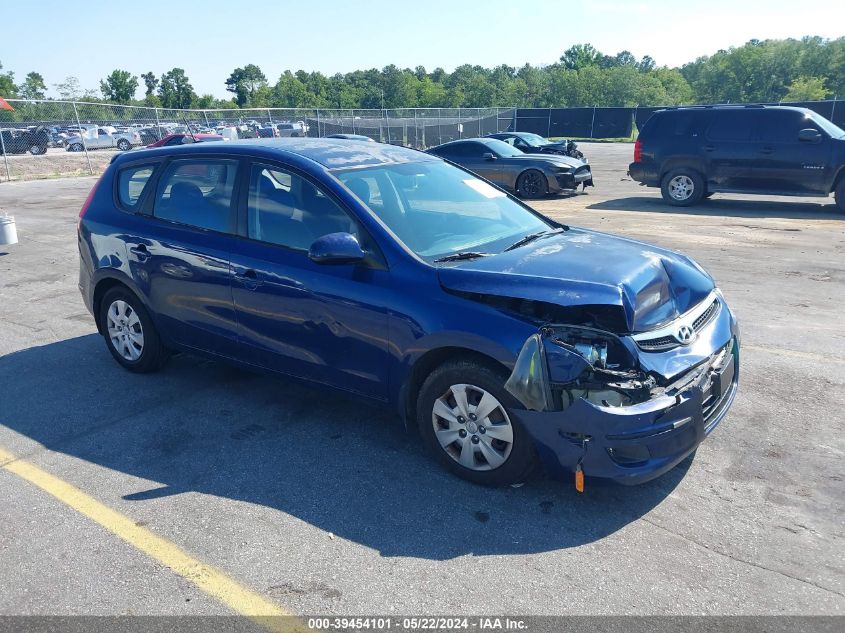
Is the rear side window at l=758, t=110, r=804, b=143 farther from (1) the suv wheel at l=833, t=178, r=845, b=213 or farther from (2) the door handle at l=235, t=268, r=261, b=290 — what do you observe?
(2) the door handle at l=235, t=268, r=261, b=290

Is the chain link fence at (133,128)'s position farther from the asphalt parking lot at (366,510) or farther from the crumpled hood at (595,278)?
the crumpled hood at (595,278)

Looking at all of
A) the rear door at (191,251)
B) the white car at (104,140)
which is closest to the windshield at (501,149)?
the rear door at (191,251)

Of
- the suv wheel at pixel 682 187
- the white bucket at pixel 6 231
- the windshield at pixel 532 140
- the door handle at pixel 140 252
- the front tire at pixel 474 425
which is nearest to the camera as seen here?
the front tire at pixel 474 425

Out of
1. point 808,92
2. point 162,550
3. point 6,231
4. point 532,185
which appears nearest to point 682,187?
point 532,185

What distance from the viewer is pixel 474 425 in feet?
12.3

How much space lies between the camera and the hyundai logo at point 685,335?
11.9 feet

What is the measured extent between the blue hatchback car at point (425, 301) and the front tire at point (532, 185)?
11169 mm

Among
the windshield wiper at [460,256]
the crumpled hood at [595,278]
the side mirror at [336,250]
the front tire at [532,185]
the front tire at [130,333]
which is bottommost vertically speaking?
the front tire at [532,185]

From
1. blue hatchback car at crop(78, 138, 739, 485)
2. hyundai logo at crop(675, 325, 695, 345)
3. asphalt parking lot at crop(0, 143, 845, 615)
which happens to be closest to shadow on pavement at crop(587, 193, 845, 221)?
asphalt parking lot at crop(0, 143, 845, 615)

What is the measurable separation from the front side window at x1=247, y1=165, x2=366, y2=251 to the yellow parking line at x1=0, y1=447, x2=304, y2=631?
1.87 metres

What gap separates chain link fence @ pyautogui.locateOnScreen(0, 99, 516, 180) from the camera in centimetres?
2683

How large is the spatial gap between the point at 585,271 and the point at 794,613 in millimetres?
1845

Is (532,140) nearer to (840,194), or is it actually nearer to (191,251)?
(840,194)

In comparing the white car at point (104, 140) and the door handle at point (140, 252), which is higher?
the door handle at point (140, 252)
